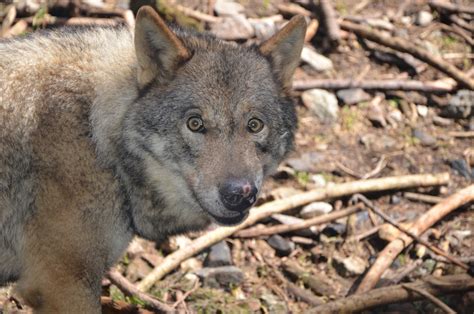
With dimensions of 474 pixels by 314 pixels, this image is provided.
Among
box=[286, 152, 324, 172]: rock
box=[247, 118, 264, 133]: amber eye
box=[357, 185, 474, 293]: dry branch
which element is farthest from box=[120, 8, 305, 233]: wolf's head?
box=[286, 152, 324, 172]: rock

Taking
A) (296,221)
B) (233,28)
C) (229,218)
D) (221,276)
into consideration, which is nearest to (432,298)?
(296,221)

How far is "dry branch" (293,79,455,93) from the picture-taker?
29.3ft

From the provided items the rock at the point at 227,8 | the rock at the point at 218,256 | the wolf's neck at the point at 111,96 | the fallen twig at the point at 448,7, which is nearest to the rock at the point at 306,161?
the rock at the point at 218,256

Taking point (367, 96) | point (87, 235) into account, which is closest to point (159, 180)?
point (87, 235)

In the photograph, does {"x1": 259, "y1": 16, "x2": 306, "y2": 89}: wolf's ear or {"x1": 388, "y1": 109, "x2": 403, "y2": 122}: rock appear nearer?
{"x1": 259, "y1": 16, "x2": 306, "y2": 89}: wolf's ear

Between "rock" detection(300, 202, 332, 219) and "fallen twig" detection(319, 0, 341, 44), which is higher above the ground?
"fallen twig" detection(319, 0, 341, 44)

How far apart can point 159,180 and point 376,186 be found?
340 centimetres

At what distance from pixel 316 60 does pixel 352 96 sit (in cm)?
75

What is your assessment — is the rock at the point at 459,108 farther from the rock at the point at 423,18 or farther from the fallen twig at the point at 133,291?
the fallen twig at the point at 133,291

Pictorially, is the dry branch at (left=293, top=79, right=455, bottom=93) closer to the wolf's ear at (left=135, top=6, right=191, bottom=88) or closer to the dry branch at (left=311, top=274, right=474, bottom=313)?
the dry branch at (left=311, top=274, right=474, bottom=313)

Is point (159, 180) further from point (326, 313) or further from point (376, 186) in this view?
point (376, 186)

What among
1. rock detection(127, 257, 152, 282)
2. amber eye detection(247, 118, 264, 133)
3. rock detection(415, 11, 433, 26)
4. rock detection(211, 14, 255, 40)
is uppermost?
amber eye detection(247, 118, 264, 133)

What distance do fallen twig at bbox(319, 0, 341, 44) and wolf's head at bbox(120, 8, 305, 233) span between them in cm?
476

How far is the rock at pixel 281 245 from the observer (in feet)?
23.2
